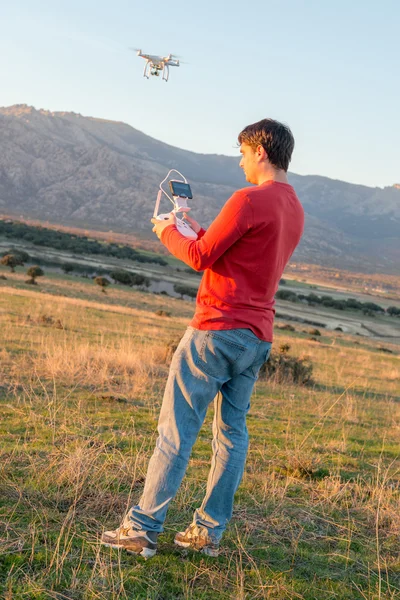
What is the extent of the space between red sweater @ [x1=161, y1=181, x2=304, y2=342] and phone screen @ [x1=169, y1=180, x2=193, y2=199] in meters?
0.35

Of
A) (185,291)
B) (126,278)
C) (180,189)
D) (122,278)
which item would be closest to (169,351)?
(180,189)

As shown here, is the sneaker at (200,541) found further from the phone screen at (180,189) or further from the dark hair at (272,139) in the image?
the dark hair at (272,139)

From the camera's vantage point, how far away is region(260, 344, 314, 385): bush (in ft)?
45.2

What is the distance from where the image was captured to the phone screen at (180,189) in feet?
13.3

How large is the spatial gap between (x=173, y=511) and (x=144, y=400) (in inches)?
171

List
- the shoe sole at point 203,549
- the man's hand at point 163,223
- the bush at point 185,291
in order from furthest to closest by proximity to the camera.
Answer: the bush at point 185,291 < the shoe sole at point 203,549 < the man's hand at point 163,223

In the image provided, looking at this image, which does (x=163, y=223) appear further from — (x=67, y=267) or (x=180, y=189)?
(x=67, y=267)

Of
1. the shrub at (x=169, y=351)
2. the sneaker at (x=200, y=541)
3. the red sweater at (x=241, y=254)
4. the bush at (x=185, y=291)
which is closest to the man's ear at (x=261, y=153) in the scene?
the red sweater at (x=241, y=254)

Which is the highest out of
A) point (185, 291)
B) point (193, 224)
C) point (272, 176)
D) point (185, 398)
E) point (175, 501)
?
point (272, 176)

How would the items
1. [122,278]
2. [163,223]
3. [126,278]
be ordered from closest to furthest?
[163,223]
[122,278]
[126,278]

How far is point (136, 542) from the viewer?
373 centimetres

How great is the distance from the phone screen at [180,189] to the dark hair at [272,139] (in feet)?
1.70

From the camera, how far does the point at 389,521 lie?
5055 mm

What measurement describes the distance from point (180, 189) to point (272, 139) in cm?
71
